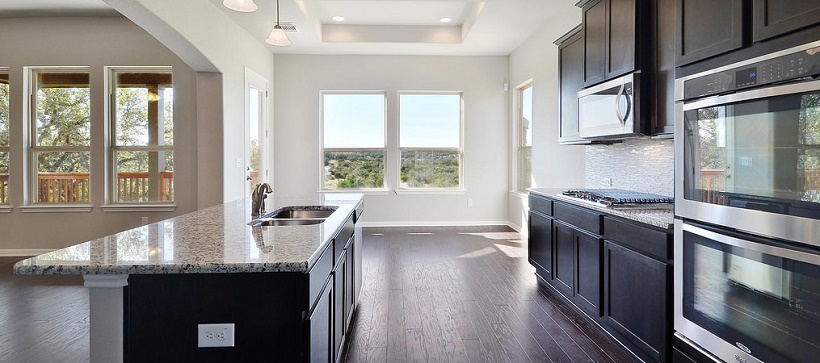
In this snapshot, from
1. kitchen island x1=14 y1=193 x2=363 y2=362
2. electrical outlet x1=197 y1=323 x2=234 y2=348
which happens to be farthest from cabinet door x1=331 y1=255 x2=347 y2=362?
electrical outlet x1=197 y1=323 x2=234 y2=348

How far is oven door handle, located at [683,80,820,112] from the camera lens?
140 centimetres

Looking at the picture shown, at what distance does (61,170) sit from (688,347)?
253 inches

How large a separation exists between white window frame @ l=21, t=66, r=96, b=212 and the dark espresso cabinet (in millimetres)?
5250

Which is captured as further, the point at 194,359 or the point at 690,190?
the point at 690,190

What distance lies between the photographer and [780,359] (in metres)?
1.53

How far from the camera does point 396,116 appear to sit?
7.19 meters

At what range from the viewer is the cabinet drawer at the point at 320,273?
1.52 m

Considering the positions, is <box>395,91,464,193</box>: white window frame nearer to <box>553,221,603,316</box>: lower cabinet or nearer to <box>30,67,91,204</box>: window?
<box>553,221,603,316</box>: lower cabinet

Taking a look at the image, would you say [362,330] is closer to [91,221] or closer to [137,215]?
[137,215]

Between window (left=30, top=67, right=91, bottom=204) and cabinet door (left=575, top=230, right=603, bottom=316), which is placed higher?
window (left=30, top=67, right=91, bottom=204)

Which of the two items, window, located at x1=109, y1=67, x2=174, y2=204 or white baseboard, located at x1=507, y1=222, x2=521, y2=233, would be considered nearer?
window, located at x1=109, y1=67, x2=174, y2=204

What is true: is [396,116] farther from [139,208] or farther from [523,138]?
[139,208]

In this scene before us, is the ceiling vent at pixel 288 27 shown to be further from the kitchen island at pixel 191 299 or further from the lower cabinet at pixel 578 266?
the kitchen island at pixel 191 299

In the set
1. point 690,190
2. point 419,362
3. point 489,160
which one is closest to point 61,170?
point 419,362
